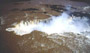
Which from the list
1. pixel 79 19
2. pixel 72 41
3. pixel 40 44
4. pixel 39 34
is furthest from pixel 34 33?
pixel 79 19

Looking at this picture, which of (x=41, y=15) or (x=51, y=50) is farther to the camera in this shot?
(x=41, y=15)

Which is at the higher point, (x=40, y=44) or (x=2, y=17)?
(x=2, y=17)

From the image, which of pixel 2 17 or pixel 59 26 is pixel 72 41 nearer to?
pixel 59 26

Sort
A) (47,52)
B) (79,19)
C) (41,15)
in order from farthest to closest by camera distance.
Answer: (41,15) < (79,19) < (47,52)

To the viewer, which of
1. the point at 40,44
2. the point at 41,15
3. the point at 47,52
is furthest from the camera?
the point at 41,15

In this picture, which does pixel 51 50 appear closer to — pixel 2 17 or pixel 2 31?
pixel 2 31

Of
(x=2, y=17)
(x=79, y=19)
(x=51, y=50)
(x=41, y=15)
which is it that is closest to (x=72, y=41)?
(x=51, y=50)
